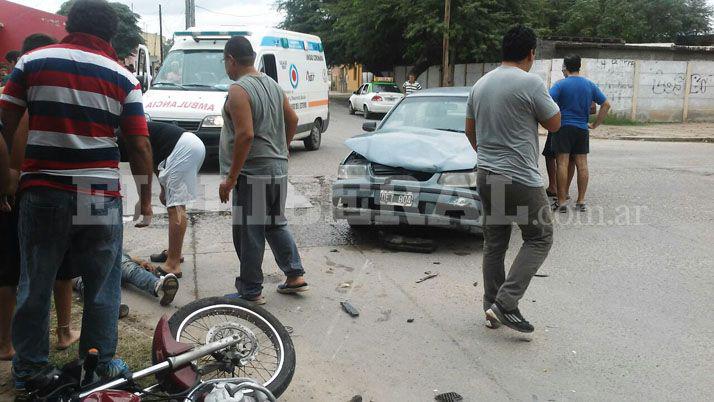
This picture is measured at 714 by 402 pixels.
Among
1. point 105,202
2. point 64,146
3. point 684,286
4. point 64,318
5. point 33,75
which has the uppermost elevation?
point 33,75

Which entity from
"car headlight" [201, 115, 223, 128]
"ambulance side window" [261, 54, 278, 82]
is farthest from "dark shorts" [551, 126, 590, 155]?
"ambulance side window" [261, 54, 278, 82]

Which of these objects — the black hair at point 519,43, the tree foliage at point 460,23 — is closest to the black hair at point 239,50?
the black hair at point 519,43

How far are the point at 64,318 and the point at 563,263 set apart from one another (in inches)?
170

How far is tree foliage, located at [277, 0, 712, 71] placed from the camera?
92.7ft

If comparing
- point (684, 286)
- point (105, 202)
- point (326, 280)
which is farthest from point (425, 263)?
point (105, 202)

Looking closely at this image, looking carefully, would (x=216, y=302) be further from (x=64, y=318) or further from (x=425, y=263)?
(x=425, y=263)

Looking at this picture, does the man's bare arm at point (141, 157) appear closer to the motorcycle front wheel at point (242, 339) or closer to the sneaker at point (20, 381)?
the motorcycle front wheel at point (242, 339)

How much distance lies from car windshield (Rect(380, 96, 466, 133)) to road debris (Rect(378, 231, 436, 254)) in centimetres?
152

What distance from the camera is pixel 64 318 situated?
385 cm

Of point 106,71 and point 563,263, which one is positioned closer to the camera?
point 106,71

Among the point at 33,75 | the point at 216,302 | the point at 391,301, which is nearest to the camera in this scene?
the point at 33,75

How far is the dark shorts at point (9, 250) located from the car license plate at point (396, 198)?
3571 mm

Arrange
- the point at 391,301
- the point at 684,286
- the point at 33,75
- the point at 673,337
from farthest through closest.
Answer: the point at 684,286 < the point at 391,301 < the point at 673,337 < the point at 33,75

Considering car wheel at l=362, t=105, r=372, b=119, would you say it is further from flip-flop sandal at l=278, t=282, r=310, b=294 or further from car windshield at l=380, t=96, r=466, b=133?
flip-flop sandal at l=278, t=282, r=310, b=294
